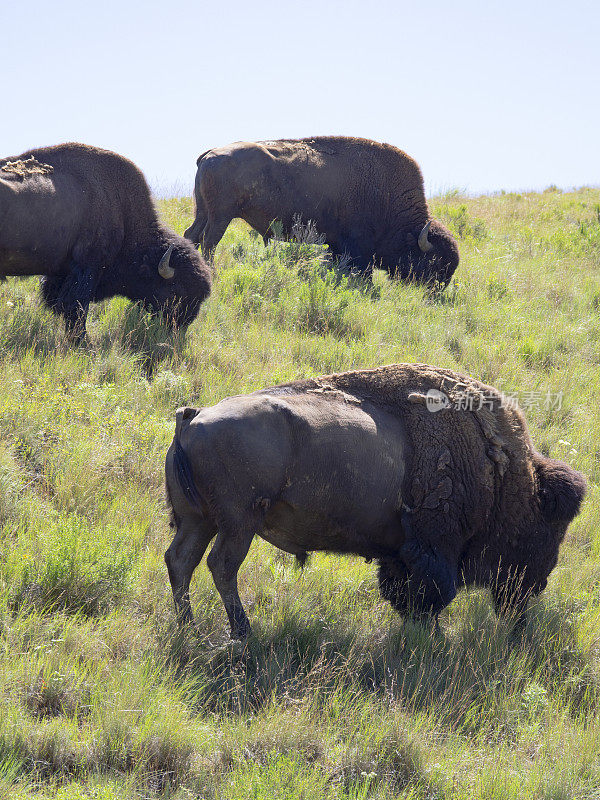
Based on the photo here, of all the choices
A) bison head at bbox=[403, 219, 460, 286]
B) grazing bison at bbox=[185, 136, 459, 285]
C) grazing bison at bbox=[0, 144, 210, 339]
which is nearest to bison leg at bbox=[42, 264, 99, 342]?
grazing bison at bbox=[0, 144, 210, 339]

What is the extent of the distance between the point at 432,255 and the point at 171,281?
4.78 meters

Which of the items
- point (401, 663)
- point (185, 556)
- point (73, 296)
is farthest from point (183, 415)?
point (73, 296)

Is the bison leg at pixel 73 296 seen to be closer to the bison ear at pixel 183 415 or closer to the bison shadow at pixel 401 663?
the bison ear at pixel 183 415

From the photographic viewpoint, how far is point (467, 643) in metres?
5.14

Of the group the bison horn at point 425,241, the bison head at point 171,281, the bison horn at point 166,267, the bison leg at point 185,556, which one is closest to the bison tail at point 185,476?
the bison leg at point 185,556

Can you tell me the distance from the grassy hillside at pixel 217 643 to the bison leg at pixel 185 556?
15 centimetres

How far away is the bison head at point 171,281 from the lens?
30.1ft

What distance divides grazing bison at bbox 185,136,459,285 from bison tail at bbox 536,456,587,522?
22.7 feet

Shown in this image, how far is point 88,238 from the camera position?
8.77 metres

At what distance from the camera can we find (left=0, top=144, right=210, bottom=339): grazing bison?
26.7ft

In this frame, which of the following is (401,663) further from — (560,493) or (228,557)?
(560,493)

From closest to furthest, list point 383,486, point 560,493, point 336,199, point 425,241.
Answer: point 383,486, point 560,493, point 425,241, point 336,199

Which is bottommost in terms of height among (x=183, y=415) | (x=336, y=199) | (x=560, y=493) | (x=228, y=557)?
(x=228, y=557)

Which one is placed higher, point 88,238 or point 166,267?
point 88,238
